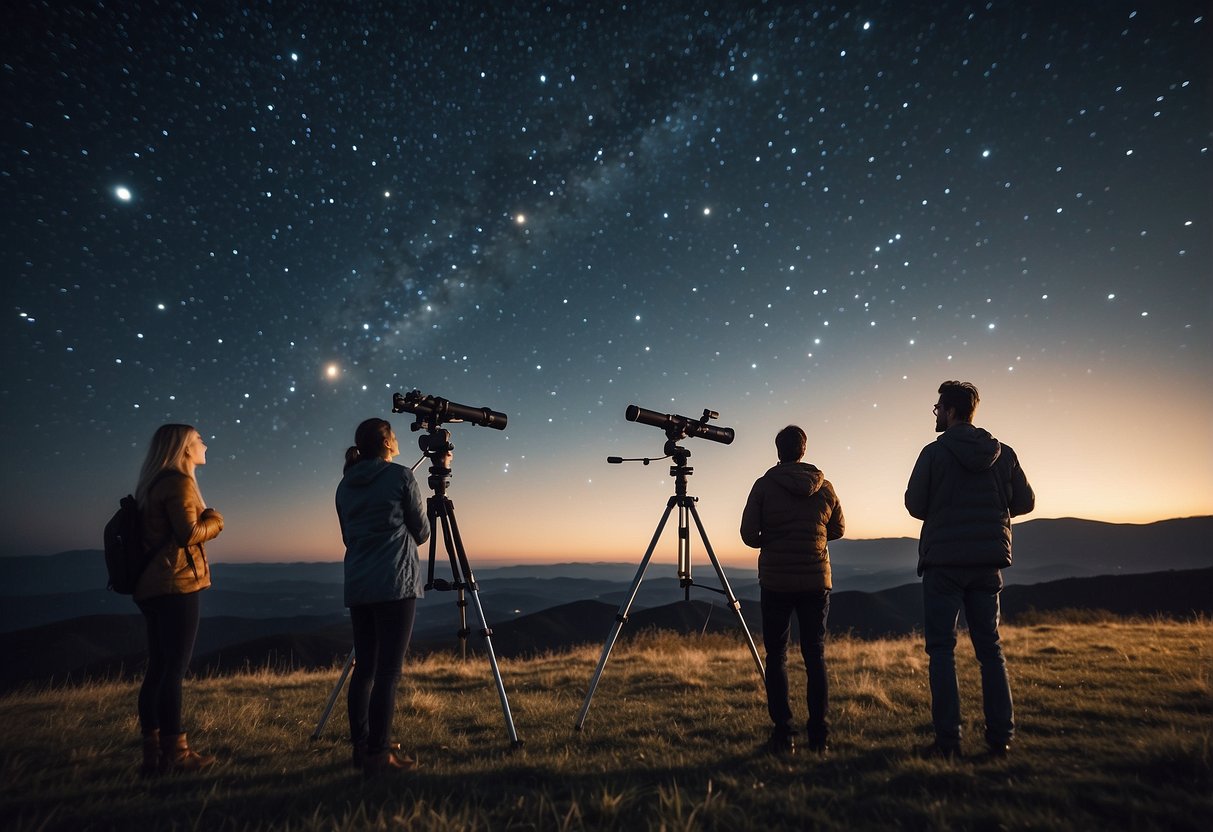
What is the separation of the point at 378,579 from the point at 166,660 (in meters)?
1.55

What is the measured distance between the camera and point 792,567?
3.92 meters

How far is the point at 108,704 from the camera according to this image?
575 cm

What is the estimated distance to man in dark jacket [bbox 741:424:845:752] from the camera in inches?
151

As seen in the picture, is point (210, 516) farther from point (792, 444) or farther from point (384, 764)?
point (792, 444)

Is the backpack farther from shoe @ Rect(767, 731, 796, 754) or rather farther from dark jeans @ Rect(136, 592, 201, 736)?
shoe @ Rect(767, 731, 796, 754)

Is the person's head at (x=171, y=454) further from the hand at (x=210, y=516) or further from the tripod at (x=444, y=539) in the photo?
the tripod at (x=444, y=539)

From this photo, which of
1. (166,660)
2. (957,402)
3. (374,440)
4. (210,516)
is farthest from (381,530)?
(957,402)

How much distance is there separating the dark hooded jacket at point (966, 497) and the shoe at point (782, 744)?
1.58 m

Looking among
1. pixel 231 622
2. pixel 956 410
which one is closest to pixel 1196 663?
pixel 956 410

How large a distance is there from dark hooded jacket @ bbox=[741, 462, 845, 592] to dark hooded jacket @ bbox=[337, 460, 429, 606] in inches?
98.0

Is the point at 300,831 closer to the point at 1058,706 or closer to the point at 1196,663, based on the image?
the point at 1058,706

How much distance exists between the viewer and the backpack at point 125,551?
11.4ft

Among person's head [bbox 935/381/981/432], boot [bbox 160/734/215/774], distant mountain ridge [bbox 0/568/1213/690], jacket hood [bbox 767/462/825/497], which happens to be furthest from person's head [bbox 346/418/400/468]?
distant mountain ridge [bbox 0/568/1213/690]

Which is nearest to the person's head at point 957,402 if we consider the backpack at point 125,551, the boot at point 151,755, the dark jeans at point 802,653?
the dark jeans at point 802,653
